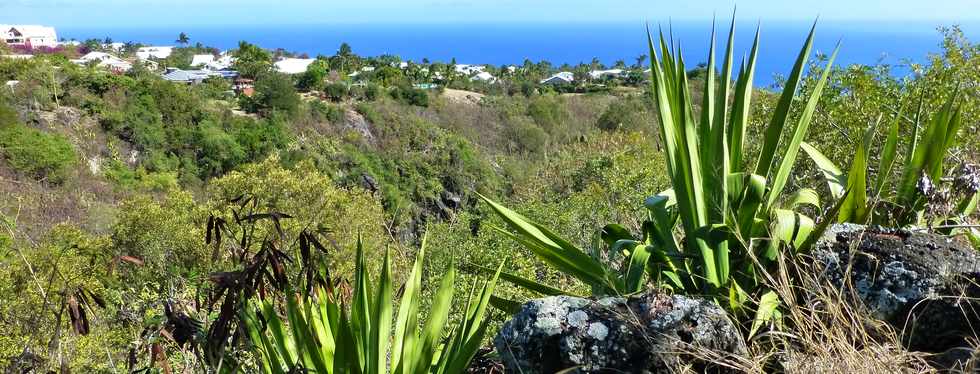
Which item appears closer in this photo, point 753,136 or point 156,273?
point 753,136

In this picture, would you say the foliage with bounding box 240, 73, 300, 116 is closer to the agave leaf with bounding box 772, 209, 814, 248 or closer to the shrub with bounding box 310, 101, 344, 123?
the shrub with bounding box 310, 101, 344, 123

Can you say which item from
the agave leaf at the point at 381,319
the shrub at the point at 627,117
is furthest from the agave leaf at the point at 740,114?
the shrub at the point at 627,117

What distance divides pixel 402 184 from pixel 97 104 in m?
13.2

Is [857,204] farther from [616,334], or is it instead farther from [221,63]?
[221,63]

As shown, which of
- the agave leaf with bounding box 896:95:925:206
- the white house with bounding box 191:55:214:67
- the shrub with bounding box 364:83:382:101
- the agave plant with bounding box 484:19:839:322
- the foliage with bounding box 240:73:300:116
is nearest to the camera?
the agave plant with bounding box 484:19:839:322

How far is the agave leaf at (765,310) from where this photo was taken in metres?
1.93

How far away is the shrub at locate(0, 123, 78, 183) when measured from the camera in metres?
24.6

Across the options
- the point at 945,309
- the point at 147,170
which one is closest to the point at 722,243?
the point at 945,309

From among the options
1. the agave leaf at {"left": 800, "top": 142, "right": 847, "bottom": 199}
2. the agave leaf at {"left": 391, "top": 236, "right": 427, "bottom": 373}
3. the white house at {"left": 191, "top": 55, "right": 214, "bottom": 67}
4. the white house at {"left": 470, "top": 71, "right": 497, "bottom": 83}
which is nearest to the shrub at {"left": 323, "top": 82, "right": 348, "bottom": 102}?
the white house at {"left": 470, "top": 71, "right": 497, "bottom": 83}

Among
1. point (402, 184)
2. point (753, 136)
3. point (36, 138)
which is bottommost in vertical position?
point (402, 184)

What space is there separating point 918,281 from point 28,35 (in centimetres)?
9763

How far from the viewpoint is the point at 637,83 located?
185 ft

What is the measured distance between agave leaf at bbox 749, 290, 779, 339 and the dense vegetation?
2cm

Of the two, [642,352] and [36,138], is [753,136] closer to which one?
[642,352]
